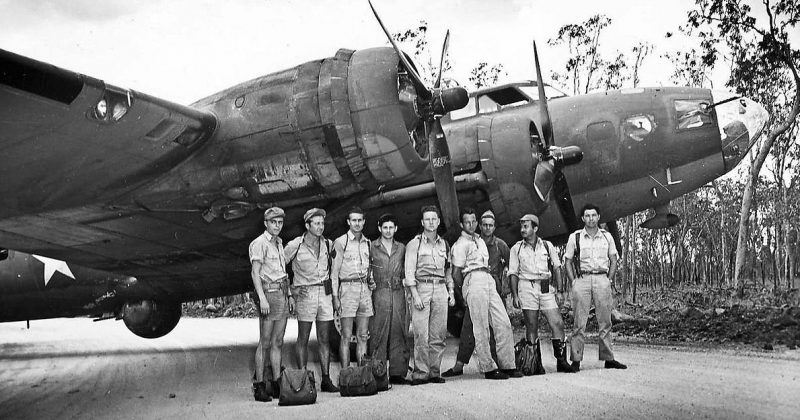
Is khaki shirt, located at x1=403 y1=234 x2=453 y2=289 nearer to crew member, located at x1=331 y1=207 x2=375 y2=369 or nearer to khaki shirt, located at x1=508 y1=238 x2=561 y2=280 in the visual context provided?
crew member, located at x1=331 y1=207 x2=375 y2=369

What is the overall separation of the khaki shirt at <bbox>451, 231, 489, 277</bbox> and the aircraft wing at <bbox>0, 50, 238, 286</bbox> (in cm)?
305

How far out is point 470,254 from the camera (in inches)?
277

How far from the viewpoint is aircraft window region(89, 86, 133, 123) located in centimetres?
609

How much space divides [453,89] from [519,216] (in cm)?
217

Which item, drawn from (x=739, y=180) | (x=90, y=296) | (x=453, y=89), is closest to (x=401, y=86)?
(x=453, y=89)

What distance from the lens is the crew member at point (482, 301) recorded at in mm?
6730

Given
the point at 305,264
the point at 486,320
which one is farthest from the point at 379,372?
the point at 486,320

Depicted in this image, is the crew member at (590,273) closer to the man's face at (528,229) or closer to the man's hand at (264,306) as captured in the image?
the man's face at (528,229)

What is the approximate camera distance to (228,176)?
7414 mm

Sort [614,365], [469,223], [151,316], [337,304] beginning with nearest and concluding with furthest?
[337,304] < [614,365] < [469,223] < [151,316]

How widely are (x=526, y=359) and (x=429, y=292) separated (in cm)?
125

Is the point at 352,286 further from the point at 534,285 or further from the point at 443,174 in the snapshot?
the point at 534,285

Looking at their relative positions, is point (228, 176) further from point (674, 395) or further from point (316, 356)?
point (674, 395)

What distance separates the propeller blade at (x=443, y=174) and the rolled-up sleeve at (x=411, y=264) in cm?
105
